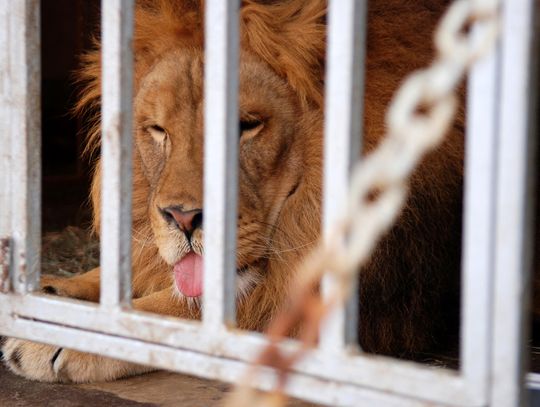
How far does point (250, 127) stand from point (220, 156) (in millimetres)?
1241

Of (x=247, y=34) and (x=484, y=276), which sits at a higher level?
(x=247, y=34)

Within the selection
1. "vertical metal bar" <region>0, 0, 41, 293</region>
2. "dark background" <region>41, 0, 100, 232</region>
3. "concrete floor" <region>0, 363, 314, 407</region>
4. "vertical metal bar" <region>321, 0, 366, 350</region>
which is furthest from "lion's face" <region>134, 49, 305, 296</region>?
"dark background" <region>41, 0, 100, 232</region>

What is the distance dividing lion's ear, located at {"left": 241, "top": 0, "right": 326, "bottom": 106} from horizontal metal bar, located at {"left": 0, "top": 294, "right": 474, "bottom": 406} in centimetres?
119

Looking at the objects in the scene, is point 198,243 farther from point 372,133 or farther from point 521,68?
point 521,68

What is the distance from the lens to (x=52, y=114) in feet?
28.6

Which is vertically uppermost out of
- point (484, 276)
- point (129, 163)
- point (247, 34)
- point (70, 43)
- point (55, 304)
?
point (70, 43)

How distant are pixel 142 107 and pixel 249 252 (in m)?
0.63

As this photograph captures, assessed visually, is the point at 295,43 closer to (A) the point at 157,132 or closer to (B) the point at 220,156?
(A) the point at 157,132

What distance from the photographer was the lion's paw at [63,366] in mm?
2549

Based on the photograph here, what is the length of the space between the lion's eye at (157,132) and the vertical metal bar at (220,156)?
1344mm

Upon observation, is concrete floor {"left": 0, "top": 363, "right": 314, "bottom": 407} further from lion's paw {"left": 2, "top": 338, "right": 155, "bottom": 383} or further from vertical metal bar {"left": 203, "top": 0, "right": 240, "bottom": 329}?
vertical metal bar {"left": 203, "top": 0, "right": 240, "bottom": 329}

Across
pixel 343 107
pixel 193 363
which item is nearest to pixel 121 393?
pixel 193 363

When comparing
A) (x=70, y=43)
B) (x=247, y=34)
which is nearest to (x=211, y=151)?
(x=247, y=34)

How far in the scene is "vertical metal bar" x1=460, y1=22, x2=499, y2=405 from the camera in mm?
1319
